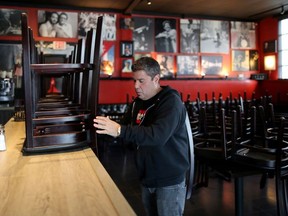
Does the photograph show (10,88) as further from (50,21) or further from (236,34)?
(236,34)

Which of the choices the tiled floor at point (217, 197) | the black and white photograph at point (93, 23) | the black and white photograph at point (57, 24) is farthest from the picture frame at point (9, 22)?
the tiled floor at point (217, 197)

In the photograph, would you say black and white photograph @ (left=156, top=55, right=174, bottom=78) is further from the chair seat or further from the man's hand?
the man's hand

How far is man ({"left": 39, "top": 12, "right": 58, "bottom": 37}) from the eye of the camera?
27.1ft

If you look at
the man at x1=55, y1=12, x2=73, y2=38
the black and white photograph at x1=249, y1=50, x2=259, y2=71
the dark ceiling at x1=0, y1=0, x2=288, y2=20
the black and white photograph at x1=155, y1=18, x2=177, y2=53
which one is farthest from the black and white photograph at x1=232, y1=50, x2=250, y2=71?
the man at x1=55, y1=12, x2=73, y2=38

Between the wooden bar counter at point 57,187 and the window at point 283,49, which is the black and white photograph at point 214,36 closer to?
the window at point 283,49

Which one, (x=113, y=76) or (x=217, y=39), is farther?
(x=217, y=39)

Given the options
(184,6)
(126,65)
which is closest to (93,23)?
(126,65)

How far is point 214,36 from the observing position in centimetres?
994

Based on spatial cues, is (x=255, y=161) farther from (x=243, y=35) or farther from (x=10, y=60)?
(x=243, y=35)

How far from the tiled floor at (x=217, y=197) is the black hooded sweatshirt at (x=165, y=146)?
1574 mm

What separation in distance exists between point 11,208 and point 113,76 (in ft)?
27.0

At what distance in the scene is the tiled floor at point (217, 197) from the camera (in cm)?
329

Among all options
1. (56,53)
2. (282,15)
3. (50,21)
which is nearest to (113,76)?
(56,53)

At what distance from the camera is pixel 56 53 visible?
8.33 m
